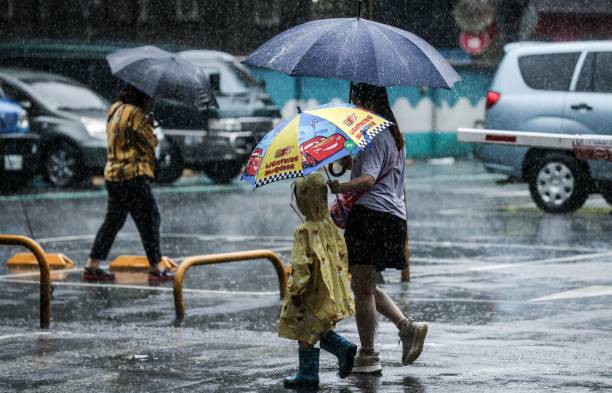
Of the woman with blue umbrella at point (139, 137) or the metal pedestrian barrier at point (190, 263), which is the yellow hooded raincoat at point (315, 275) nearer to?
the metal pedestrian barrier at point (190, 263)

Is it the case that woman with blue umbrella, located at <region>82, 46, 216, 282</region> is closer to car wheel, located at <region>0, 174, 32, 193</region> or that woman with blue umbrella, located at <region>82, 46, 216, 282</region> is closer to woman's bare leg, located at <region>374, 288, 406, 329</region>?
woman's bare leg, located at <region>374, 288, 406, 329</region>

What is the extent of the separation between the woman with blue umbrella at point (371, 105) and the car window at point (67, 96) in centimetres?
1660

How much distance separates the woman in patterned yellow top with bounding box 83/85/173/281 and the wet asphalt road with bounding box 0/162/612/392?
1.01 ft

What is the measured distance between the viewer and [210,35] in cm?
3506

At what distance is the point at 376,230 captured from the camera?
8117mm

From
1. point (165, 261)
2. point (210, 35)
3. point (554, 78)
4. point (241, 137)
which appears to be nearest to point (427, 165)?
point (210, 35)

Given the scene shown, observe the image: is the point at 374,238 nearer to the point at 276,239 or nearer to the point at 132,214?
the point at 132,214

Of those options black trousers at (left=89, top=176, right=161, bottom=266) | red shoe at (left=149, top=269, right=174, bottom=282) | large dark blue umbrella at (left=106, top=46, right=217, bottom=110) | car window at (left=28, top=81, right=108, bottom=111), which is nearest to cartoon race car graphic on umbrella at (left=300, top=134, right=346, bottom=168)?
large dark blue umbrella at (left=106, top=46, right=217, bottom=110)

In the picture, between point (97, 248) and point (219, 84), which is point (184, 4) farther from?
point (97, 248)

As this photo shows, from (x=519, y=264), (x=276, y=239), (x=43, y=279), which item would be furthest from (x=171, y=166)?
(x=43, y=279)

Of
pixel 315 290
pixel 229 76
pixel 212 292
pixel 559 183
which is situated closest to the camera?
pixel 315 290

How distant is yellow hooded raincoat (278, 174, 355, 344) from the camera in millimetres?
7613

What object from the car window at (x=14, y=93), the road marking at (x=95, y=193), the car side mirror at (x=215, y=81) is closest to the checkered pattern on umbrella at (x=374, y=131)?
the road marking at (x=95, y=193)

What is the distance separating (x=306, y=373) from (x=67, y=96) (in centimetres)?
1771
